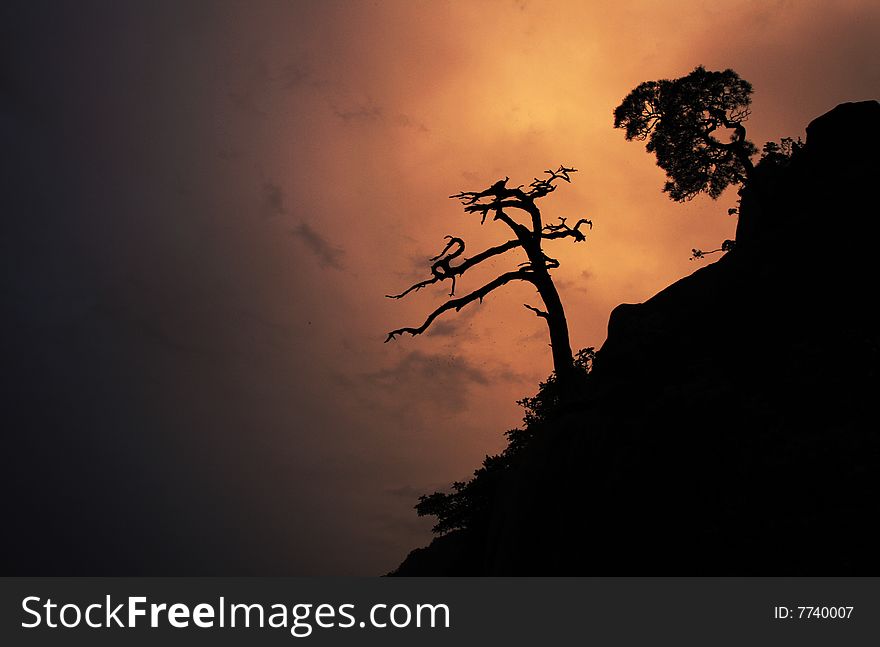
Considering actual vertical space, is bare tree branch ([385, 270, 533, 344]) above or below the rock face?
above

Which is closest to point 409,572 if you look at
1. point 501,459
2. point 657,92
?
point 501,459

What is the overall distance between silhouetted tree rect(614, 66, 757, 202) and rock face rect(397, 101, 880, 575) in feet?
43.0

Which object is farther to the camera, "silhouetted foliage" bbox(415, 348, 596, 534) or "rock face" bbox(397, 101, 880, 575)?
"silhouetted foliage" bbox(415, 348, 596, 534)

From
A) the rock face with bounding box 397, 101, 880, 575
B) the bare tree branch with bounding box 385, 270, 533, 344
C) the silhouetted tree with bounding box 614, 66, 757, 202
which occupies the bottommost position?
the rock face with bounding box 397, 101, 880, 575

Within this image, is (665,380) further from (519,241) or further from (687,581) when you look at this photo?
(519,241)

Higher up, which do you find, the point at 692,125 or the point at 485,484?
the point at 692,125

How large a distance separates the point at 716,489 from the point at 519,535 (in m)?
4.42

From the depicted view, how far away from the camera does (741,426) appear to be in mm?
12617

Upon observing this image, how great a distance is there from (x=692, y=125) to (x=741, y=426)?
2183cm

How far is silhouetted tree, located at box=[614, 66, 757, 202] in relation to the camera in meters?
29.8

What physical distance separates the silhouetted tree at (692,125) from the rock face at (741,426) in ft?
43.0

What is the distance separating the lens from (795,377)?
13227 millimetres

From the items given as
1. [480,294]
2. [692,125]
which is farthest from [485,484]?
[692,125]

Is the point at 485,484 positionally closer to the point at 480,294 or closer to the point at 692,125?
the point at 480,294
